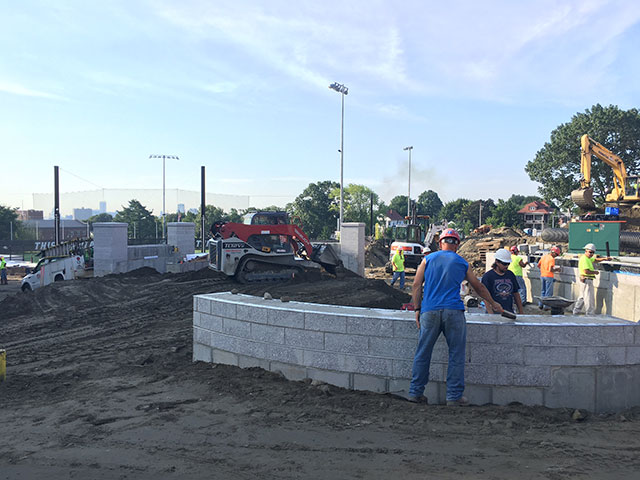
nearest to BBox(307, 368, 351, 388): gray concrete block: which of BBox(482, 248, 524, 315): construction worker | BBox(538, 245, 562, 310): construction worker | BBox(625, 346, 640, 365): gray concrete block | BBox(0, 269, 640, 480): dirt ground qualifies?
BBox(0, 269, 640, 480): dirt ground

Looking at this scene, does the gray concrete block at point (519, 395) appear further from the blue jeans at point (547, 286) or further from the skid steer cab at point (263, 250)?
the skid steer cab at point (263, 250)

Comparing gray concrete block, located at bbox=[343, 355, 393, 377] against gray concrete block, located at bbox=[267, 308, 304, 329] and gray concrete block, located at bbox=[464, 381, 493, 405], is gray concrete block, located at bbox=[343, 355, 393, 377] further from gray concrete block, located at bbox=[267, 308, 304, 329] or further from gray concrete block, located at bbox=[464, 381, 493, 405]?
gray concrete block, located at bbox=[464, 381, 493, 405]

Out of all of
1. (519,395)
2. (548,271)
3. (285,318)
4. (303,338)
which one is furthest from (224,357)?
(548,271)

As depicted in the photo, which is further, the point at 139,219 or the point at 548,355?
the point at 139,219

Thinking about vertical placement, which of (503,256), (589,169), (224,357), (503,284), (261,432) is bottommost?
(261,432)

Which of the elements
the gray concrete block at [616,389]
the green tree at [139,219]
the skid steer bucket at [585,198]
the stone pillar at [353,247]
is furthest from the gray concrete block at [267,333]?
the green tree at [139,219]

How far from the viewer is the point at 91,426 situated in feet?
14.8

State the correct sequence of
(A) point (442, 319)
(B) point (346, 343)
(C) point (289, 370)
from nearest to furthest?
(A) point (442, 319)
(B) point (346, 343)
(C) point (289, 370)

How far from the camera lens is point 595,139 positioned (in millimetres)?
44688

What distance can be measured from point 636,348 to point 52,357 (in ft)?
27.2

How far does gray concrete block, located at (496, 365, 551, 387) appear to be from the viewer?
16.0 ft

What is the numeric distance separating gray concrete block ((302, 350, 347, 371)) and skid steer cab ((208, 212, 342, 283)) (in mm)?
12735

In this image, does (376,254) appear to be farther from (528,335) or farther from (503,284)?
(528,335)

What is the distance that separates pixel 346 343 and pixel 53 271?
16869 mm
